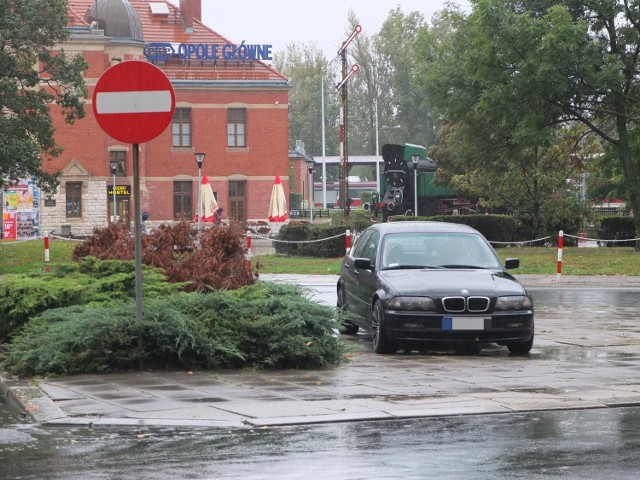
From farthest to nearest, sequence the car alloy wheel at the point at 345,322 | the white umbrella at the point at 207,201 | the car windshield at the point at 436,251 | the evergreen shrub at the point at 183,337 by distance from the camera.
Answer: the white umbrella at the point at 207,201
the car alloy wheel at the point at 345,322
the car windshield at the point at 436,251
the evergreen shrub at the point at 183,337

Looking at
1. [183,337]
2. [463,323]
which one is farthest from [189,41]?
[183,337]

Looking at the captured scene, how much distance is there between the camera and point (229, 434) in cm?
789

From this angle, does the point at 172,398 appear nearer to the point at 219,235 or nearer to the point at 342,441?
the point at 342,441

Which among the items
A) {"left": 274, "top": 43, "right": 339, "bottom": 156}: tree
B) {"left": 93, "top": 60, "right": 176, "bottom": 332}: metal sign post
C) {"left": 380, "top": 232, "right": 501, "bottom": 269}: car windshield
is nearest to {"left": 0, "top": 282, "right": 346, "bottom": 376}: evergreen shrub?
{"left": 93, "top": 60, "right": 176, "bottom": 332}: metal sign post

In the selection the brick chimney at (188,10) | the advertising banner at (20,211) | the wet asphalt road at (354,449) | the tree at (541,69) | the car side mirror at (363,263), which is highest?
the brick chimney at (188,10)

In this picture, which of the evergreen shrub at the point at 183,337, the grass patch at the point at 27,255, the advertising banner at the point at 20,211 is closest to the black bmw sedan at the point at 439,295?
the evergreen shrub at the point at 183,337

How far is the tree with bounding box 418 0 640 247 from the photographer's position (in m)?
36.8

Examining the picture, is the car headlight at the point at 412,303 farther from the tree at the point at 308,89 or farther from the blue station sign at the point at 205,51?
the tree at the point at 308,89

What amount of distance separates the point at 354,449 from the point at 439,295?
5529mm

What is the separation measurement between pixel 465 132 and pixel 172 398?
34096 millimetres

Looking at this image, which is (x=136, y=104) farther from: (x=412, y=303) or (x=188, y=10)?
(x=188, y=10)

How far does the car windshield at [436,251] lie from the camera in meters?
14.0

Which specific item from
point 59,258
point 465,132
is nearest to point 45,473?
point 59,258

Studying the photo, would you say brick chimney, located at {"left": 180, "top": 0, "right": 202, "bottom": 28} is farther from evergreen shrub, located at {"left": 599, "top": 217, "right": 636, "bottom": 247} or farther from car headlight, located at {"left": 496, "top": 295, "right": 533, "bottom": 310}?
car headlight, located at {"left": 496, "top": 295, "right": 533, "bottom": 310}
